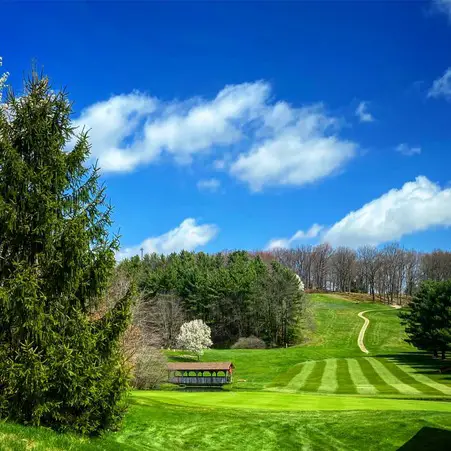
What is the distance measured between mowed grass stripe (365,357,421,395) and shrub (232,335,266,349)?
24.7 m

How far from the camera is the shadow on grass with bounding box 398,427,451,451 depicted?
17.3 meters

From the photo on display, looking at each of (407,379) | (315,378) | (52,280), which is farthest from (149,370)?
(52,280)

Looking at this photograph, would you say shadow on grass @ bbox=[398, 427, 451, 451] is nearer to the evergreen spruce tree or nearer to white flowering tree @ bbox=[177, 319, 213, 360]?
the evergreen spruce tree

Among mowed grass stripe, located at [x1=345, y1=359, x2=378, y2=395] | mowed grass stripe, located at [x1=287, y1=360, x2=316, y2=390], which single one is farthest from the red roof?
mowed grass stripe, located at [x1=345, y1=359, x2=378, y2=395]

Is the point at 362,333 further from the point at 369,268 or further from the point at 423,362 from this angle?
the point at 369,268

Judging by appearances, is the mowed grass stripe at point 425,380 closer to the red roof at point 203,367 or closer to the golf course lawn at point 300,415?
the golf course lawn at point 300,415

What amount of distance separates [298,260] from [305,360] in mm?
94497

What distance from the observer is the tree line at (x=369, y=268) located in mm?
138500

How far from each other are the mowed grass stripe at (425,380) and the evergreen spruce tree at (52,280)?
30582 millimetres

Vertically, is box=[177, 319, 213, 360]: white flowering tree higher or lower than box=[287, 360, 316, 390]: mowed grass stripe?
higher

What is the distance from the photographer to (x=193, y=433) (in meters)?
19.1

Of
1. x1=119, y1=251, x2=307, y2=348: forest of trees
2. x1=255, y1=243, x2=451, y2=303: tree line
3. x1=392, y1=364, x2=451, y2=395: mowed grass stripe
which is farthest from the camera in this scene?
x1=255, y1=243, x2=451, y2=303: tree line

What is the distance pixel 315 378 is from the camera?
48.1 metres

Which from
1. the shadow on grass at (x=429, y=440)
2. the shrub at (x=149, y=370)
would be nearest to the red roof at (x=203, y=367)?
the shrub at (x=149, y=370)
